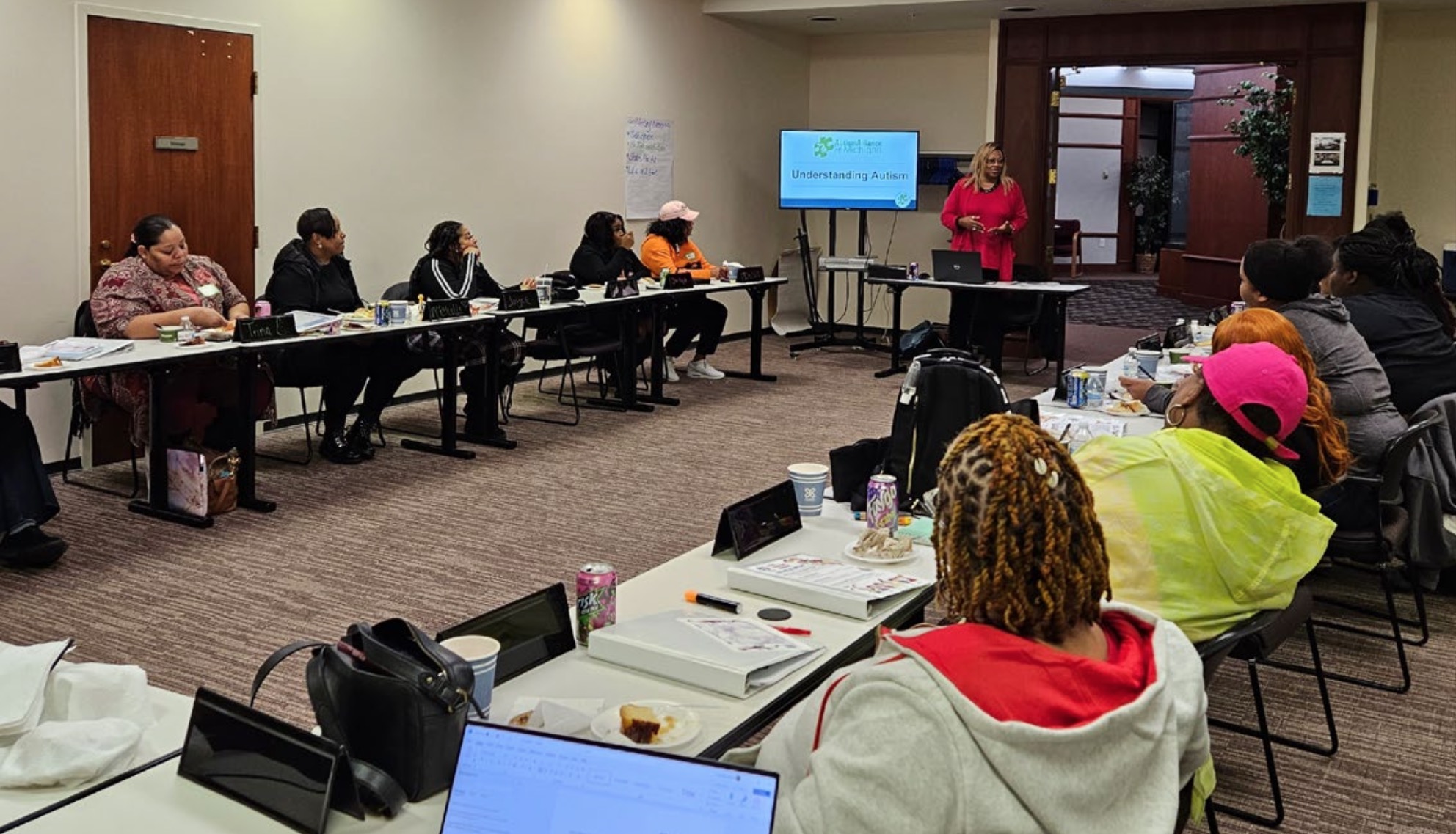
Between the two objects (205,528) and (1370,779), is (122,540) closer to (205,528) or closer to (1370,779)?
(205,528)

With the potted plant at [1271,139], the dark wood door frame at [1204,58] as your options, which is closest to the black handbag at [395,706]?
the dark wood door frame at [1204,58]

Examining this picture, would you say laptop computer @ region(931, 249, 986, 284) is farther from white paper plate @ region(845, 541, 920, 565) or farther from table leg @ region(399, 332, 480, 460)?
white paper plate @ region(845, 541, 920, 565)

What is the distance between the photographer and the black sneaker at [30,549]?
4703 mm

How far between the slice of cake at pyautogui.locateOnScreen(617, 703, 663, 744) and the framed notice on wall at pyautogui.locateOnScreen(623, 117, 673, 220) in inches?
326

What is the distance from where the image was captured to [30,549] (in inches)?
186

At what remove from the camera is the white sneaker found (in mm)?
9359

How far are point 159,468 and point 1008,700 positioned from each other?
15.7 feet

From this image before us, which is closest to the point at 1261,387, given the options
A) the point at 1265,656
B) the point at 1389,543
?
the point at 1265,656

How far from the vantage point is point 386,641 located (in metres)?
1.84

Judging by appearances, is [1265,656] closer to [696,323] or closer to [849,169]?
[696,323]

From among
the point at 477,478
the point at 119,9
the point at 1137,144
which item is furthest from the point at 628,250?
the point at 1137,144

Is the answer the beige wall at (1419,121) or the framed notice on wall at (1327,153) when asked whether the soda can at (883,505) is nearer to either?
the framed notice on wall at (1327,153)

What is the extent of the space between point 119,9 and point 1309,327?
5.39m

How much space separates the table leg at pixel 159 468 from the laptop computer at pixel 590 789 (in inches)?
164
